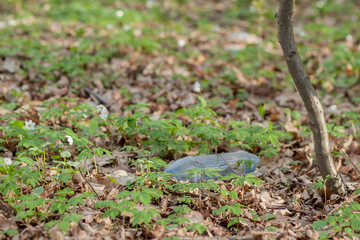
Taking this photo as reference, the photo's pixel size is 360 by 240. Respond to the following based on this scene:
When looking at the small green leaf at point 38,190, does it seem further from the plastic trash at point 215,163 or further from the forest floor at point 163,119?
the plastic trash at point 215,163

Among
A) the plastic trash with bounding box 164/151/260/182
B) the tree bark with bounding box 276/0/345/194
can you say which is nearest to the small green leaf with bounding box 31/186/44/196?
the plastic trash with bounding box 164/151/260/182

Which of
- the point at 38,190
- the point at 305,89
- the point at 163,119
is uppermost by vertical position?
the point at 305,89

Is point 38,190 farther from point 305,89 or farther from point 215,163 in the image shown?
point 305,89

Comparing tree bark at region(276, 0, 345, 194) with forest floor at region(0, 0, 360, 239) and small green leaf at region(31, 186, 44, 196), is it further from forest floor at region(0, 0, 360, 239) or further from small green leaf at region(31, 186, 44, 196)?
small green leaf at region(31, 186, 44, 196)

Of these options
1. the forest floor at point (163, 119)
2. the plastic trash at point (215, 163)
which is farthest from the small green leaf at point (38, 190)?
the plastic trash at point (215, 163)

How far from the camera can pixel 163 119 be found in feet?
11.6

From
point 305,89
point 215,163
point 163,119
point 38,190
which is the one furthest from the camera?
point 163,119

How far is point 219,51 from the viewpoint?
722 centimetres

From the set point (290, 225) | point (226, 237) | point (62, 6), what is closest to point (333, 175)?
point (290, 225)

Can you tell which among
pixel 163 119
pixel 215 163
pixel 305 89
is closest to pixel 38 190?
pixel 163 119

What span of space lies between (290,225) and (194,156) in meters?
1.13

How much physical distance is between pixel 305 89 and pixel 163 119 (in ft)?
4.48

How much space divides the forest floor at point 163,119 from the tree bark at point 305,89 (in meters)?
0.22

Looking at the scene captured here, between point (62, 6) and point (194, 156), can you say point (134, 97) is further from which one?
point (62, 6)
